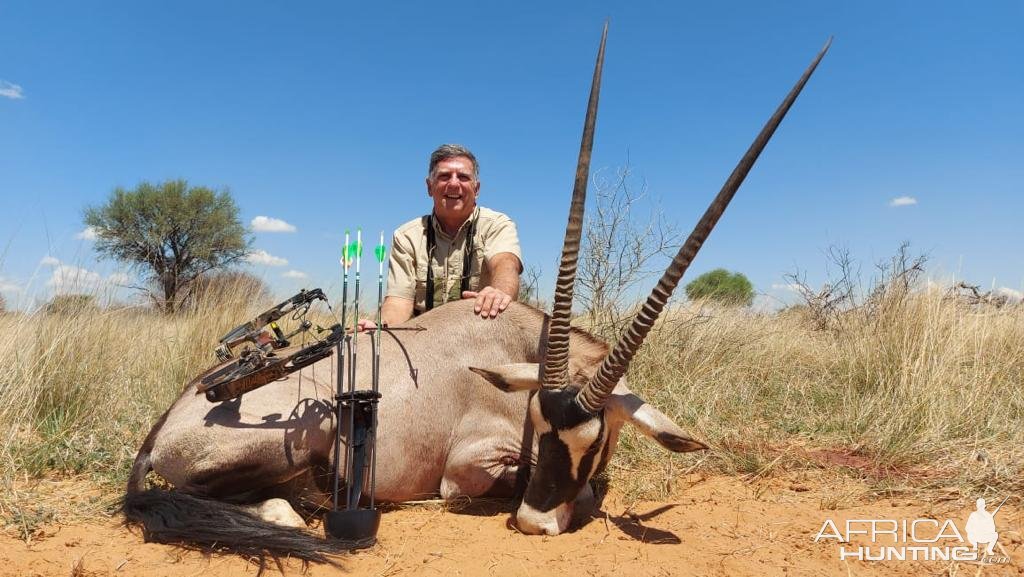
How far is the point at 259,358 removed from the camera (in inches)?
134

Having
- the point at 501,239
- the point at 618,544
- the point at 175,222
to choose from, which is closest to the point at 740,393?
the point at 501,239

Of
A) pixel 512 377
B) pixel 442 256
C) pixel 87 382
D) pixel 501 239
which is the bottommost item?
pixel 87 382

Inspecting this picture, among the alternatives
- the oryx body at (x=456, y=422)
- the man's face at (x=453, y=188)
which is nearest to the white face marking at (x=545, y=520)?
the oryx body at (x=456, y=422)

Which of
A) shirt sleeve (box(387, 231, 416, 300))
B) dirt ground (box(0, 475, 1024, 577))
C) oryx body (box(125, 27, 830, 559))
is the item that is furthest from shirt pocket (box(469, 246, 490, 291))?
dirt ground (box(0, 475, 1024, 577))

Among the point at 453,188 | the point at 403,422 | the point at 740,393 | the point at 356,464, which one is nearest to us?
the point at 356,464

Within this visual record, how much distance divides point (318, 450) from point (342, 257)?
105 centimetres

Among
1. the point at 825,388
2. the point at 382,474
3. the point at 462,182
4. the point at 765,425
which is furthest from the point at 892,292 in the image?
the point at 382,474

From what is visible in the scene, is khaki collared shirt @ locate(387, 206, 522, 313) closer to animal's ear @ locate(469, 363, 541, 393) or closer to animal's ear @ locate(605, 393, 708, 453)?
animal's ear @ locate(469, 363, 541, 393)

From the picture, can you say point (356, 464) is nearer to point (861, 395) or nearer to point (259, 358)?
point (259, 358)

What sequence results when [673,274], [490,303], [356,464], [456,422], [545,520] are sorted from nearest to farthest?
[673,274], [545,520], [356,464], [456,422], [490,303]

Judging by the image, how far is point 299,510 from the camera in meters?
3.59

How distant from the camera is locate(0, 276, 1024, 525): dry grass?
4070 millimetres

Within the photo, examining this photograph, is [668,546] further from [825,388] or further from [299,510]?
[825,388]
